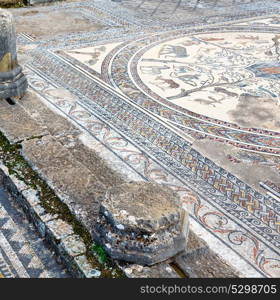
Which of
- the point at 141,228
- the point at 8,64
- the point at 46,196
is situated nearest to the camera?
the point at 141,228

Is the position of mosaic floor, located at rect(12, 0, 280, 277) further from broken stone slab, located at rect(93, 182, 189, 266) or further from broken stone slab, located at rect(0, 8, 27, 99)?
broken stone slab, located at rect(93, 182, 189, 266)

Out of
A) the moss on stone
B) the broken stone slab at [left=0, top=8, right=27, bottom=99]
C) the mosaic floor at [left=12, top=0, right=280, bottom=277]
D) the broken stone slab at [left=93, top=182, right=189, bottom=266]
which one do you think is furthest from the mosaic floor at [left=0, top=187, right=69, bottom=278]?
the broken stone slab at [left=0, top=8, right=27, bottom=99]

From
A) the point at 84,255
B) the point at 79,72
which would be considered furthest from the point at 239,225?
the point at 79,72

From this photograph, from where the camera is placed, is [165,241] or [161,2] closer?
[165,241]

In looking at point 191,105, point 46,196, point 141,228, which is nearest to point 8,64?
point 46,196

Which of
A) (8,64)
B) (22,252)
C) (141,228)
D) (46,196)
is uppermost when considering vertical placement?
(8,64)

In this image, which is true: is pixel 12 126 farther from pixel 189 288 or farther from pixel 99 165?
pixel 189 288

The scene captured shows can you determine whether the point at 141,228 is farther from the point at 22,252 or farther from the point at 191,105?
the point at 191,105
